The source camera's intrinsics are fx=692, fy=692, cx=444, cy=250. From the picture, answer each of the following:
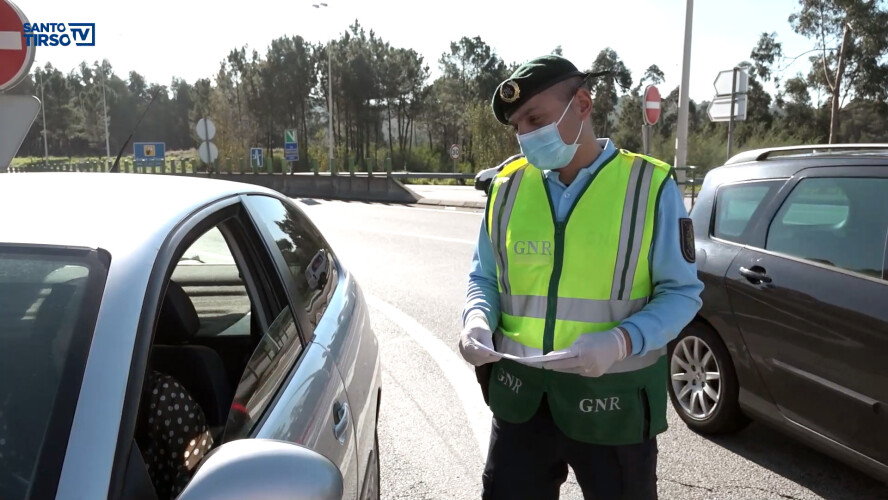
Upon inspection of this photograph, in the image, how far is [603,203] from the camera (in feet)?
6.07

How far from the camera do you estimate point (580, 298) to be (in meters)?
1.84

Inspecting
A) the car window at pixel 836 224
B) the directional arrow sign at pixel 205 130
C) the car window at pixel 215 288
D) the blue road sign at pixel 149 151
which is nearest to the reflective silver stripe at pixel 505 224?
the car window at pixel 215 288

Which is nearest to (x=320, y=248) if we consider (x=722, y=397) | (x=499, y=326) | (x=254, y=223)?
(x=254, y=223)

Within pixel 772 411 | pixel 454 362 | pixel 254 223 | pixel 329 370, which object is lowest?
pixel 454 362

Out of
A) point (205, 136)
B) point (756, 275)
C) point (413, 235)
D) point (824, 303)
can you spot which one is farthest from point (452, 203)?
point (824, 303)

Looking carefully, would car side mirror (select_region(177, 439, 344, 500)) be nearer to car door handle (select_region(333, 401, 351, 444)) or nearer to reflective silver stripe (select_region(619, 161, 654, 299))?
car door handle (select_region(333, 401, 351, 444))

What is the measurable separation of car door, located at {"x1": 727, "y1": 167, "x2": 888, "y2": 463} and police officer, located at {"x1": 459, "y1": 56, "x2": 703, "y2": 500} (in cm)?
140

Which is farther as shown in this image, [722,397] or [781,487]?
[722,397]

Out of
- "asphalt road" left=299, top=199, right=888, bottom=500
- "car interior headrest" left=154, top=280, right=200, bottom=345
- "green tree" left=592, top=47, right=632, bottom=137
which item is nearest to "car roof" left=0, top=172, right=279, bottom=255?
"car interior headrest" left=154, top=280, right=200, bottom=345

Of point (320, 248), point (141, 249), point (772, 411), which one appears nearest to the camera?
point (141, 249)

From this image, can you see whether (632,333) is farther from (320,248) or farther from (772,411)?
(772,411)

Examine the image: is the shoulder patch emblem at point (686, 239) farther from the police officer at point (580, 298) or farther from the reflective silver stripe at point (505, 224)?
the reflective silver stripe at point (505, 224)

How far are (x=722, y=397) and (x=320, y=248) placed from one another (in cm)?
226

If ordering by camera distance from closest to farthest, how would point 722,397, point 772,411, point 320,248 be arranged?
1. point 320,248
2. point 772,411
3. point 722,397
